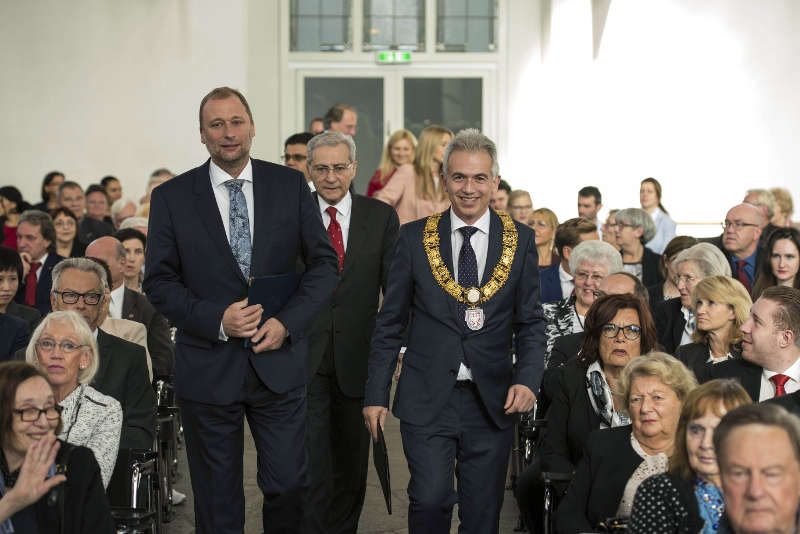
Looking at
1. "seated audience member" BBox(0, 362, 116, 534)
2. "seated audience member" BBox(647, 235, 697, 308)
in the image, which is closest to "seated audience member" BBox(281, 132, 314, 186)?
"seated audience member" BBox(647, 235, 697, 308)

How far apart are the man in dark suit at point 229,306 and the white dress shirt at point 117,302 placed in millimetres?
2540

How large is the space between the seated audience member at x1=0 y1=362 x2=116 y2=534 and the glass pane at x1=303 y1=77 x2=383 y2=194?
43.5 feet

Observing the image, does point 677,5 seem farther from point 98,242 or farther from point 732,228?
point 98,242

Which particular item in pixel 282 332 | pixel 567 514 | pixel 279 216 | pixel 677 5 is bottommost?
pixel 567 514

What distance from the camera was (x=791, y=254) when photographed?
6219 mm

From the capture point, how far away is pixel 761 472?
236cm

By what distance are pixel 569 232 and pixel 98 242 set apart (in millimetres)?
2885

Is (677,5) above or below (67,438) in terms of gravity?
above

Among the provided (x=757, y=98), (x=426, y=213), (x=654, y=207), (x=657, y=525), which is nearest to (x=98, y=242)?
(x=426, y=213)

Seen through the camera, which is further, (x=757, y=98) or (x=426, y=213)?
(x=757, y=98)

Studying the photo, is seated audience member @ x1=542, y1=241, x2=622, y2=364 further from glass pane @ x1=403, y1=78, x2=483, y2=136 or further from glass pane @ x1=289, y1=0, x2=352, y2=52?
glass pane @ x1=289, y1=0, x2=352, y2=52

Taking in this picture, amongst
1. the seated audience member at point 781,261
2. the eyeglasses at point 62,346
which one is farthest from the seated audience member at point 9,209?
the seated audience member at point 781,261

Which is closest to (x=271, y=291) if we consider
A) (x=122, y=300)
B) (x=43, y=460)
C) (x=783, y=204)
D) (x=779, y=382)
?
(x=43, y=460)

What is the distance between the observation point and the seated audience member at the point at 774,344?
4.35 m
